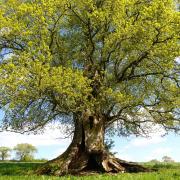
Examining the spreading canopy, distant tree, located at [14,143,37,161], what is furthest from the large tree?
distant tree, located at [14,143,37,161]

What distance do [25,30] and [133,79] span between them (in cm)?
1083

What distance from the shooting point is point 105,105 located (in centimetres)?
3325

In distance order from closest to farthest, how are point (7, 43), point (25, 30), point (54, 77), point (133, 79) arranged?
point (54, 77)
point (25, 30)
point (7, 43)
point (133, 79)

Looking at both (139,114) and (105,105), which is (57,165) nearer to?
(105,105)

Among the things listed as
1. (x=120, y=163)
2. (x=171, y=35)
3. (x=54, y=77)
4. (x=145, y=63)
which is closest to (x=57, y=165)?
(x=120, y=163)

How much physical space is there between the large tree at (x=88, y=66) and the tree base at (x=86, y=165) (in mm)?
84

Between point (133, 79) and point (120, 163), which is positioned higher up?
point (133, 79)

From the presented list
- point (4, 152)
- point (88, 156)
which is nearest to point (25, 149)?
point (4, 152)

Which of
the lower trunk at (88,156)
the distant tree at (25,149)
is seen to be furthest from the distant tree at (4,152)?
the lower trunk at (88,156)

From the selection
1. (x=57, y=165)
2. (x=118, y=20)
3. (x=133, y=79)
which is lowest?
(x=57, y=165)

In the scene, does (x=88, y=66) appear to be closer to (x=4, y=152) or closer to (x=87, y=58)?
(x=87, y=58)

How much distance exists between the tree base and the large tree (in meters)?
0.08

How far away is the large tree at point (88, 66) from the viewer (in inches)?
1137

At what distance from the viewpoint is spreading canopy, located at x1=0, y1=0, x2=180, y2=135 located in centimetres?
2864
